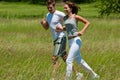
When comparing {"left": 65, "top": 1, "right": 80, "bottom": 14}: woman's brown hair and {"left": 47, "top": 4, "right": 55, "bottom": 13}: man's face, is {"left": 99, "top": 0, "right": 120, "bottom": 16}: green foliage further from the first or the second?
{"left": 65, "top": 1, "right": 80, "bottom": 14}: woman's brown hair

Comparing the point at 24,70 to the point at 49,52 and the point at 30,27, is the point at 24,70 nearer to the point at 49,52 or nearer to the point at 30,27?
the point at 49,52

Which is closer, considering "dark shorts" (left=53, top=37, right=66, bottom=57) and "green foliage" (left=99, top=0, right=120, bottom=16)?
"dark shorts" (left=53, top=37, right=66, bottom=57)

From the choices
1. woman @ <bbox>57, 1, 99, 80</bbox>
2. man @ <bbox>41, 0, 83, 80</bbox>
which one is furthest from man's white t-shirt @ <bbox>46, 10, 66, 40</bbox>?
woman @ <bbox>57, 1, 99, 80</bbox>

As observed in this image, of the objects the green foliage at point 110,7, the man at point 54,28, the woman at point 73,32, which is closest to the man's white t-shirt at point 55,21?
the man at point 54,28

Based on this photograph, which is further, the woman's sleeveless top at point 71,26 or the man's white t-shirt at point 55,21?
the man's white t-shirt at point 55,21

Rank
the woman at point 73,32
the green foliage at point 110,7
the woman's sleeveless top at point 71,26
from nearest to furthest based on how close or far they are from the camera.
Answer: the woman at point 73,32 < the woman's sleeveless top at point 71,26 < the green foliage at point 110,7

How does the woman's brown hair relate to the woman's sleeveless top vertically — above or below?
above

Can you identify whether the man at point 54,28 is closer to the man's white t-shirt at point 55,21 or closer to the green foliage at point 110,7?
the man's white t-shirt at point 55,21

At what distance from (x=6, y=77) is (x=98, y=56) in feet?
12.4

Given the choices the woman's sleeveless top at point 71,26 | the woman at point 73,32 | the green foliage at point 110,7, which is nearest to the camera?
the woman at point 73,32

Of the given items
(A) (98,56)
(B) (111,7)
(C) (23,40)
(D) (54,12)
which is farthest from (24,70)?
(B) (111,7)

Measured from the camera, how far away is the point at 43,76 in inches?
266

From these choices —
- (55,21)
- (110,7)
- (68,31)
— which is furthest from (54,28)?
(110,7)

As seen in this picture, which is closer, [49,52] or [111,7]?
[49,52]
